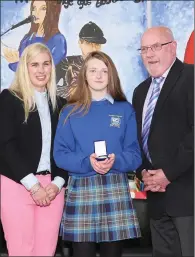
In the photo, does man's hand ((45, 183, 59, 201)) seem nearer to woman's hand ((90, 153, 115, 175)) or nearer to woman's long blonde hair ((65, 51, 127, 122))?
woman's hand ((90, 153, 115, 175))

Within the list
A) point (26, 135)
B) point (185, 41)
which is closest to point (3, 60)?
point (26, 135)

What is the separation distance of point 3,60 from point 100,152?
1.52m

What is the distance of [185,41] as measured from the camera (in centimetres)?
352

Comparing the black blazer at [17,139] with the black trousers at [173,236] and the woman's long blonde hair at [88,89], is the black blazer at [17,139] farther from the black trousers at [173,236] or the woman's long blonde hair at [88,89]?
the black trousers at [173,236]

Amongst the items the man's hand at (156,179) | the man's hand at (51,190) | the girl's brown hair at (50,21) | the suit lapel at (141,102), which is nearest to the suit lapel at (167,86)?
the suit lapel at (141,102)

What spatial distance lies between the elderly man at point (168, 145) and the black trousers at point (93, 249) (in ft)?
0.86

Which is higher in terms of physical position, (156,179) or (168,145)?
(168,145)

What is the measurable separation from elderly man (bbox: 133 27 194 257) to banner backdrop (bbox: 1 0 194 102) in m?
0.87

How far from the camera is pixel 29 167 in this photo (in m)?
2.67

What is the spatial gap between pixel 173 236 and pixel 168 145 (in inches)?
21.0

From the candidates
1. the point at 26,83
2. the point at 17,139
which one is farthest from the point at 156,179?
the point at 26,83

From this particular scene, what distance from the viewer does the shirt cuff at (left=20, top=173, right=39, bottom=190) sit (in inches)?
104

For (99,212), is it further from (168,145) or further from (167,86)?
(167,86)

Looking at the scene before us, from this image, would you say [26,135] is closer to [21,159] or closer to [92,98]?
[21,159]
